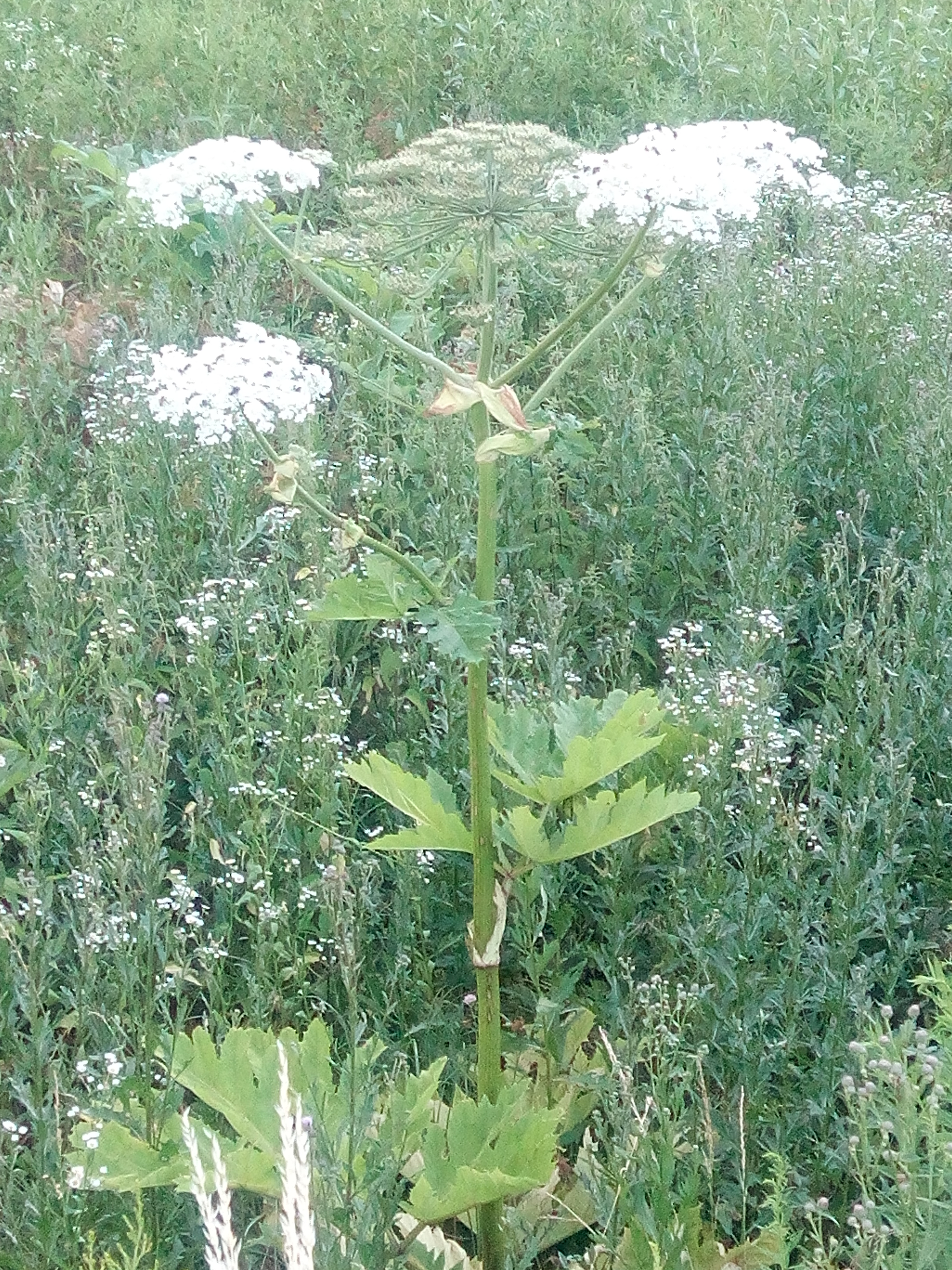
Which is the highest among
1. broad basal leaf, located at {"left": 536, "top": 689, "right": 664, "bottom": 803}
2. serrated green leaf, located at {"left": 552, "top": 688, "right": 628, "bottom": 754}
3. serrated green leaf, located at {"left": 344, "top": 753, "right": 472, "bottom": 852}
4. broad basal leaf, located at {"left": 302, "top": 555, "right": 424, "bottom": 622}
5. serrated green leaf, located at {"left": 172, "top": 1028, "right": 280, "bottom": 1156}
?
broad basal leaf, located at {"left": 302, "top": 555, "right": 424, "bottom": 622}

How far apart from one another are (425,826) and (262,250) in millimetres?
Result: 4124

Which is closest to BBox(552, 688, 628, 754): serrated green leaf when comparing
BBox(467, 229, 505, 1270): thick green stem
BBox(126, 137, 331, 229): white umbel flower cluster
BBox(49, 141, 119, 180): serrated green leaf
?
BBox(467, 229, 505, 1270): thick green stem

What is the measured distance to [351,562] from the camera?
407 cm

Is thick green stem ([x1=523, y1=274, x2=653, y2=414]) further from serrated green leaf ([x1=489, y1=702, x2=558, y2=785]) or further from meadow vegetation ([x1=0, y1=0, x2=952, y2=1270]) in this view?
serrated green leaf ([x1=489, y1=702, x2=558, y2=785])

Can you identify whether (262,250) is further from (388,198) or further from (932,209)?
(388,198)

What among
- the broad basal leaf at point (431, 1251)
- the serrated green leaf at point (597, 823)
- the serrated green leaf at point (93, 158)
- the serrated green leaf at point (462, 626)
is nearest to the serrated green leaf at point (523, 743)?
the serrated green leaf at point (597, 823)

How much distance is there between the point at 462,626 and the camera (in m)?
2.02

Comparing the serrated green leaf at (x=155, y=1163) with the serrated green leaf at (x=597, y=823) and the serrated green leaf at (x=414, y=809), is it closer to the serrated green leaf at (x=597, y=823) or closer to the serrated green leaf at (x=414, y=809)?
the serrated green leaf at (x=414, y=809)

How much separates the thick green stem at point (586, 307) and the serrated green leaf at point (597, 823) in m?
0.73

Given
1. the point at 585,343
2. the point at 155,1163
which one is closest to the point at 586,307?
the point at 585,343

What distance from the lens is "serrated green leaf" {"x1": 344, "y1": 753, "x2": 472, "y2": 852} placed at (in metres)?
2.23

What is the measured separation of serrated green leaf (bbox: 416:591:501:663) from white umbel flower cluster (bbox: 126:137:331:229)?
945 millimetres

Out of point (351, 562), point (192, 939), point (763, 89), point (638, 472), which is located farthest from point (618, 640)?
point (763, 89)

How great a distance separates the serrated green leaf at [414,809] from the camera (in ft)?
7.30
